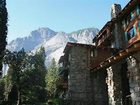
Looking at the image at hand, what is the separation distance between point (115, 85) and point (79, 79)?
219 inches

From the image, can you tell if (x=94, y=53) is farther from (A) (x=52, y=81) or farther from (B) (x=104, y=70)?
(A) (x=52, y=81)

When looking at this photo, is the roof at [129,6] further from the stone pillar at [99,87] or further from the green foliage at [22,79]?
the green foliage at [22,79]

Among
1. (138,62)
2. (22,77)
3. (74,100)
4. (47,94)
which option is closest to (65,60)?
(74,100)

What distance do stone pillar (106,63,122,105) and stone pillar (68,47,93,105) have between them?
4130 mm

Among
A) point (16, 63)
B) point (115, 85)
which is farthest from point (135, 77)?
point (16, 63)

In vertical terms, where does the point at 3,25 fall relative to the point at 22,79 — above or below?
above

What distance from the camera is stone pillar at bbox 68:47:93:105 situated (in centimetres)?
2894

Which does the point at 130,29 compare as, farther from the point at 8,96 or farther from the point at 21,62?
the point at 8,96

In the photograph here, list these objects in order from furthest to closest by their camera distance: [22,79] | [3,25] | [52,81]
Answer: [52,81] < [22,79] < [3,25]

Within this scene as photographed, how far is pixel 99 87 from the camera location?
96.9 ft

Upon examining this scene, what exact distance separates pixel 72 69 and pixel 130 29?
7.81 m

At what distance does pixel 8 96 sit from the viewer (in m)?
51.7

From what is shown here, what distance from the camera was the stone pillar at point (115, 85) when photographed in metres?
24.9

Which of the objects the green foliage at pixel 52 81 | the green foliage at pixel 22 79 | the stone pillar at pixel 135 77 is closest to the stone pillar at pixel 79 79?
the stone pillar at pixel 135 77
